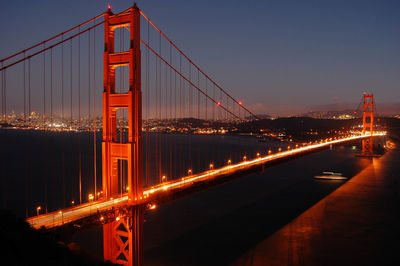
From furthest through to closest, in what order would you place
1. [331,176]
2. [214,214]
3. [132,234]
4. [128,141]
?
[331,176], [214,214], [128,141], [132,234]

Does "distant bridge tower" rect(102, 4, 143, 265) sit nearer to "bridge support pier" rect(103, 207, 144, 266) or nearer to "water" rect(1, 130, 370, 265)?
"bridge support pier" rect(103, 207, 144, 266)

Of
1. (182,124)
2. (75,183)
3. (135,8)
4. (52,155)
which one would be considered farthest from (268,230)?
(52,155)

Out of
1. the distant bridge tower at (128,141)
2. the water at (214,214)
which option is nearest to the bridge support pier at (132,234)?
the distant bridge tower at (128,141)

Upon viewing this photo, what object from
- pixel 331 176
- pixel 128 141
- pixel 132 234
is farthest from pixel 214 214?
pixel 331 176

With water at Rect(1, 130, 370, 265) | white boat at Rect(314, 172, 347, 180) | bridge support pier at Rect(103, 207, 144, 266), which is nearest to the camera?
bridge support pier at Rect(103, 207, 144, 266)

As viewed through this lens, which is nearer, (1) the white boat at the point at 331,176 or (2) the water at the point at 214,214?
(2) the water at the point at 214,214

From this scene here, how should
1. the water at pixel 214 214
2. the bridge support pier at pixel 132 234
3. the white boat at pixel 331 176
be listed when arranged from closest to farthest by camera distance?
1. the bridge support pier at pixel 132 234
2. the water at pixel 214 214
3. the white boat at pixel 331 176

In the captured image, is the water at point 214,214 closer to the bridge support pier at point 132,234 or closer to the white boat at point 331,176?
the white boat at point 331,176

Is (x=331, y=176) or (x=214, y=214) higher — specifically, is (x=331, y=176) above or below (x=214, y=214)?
above

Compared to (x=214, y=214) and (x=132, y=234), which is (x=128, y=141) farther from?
(x=214, y=214)

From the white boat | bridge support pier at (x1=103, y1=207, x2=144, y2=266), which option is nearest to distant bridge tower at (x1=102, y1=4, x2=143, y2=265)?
bridge support pier at (x1=103, y1=207, x2=144, y2=266)
